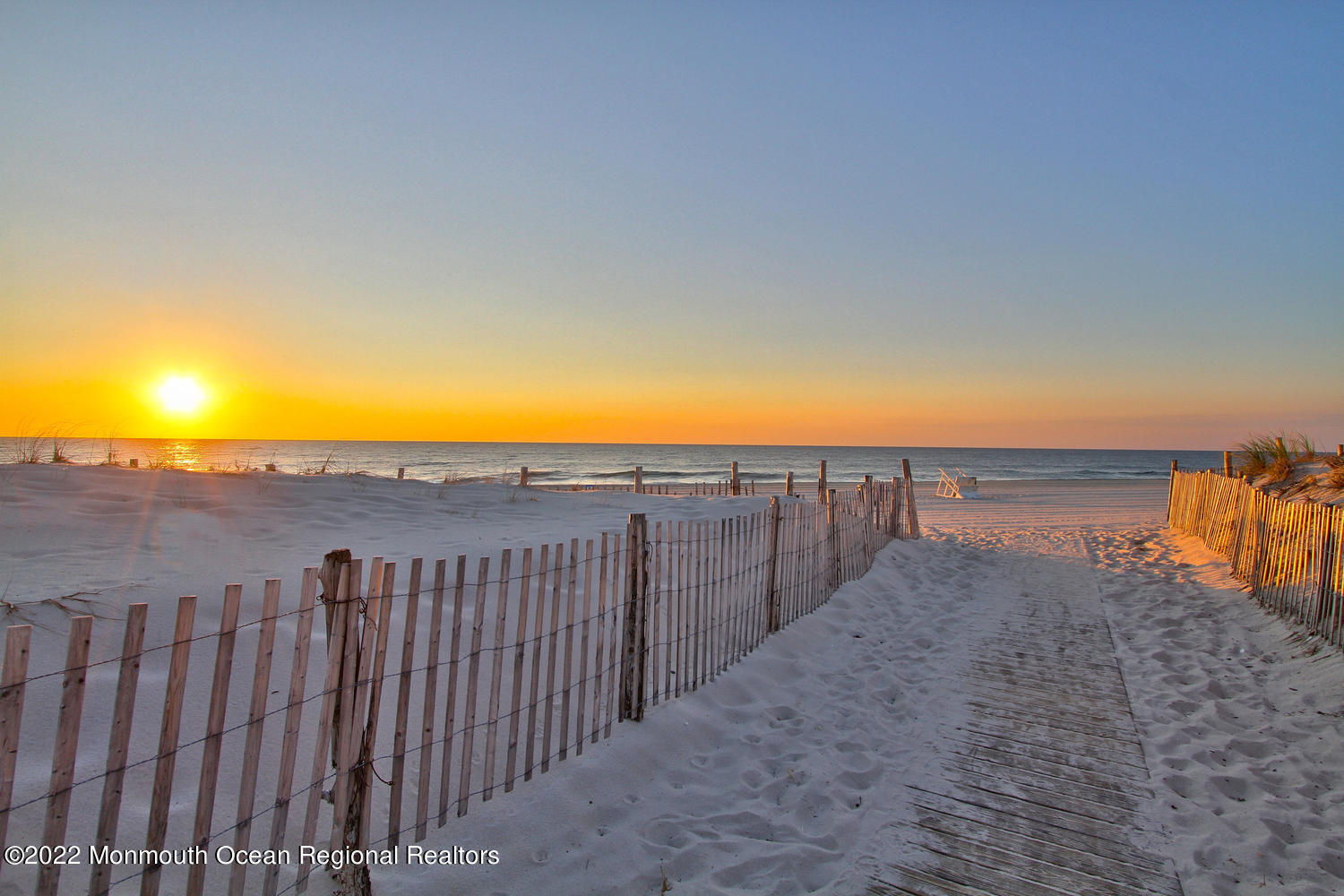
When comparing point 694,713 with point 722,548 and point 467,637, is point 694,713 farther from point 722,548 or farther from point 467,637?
point 467,637

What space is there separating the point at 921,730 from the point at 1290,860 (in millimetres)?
2046

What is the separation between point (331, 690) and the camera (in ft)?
9.00

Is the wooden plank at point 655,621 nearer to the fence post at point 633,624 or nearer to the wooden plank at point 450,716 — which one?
the fence post at point 633,624

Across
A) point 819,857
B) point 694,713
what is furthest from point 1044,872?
point 694,713

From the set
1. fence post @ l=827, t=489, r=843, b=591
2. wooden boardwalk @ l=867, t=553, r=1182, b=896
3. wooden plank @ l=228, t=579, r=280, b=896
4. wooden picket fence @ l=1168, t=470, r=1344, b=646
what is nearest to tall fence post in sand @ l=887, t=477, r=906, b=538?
fence post @ l=827, t=489, r=843, b=591

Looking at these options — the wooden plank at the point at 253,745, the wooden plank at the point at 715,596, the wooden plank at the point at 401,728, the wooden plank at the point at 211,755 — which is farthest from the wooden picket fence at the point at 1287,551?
the wooden plank at the point at 211,755

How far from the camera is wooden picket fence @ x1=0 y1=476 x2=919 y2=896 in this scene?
2166mm

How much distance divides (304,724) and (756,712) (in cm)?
306

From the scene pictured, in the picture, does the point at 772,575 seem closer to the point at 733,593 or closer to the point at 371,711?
the point at 733,593

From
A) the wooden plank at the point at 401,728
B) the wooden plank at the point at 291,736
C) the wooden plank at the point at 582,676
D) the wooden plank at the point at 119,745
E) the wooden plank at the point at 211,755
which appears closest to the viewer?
the wooden plank at the point at 119,745

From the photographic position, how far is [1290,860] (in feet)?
11.5

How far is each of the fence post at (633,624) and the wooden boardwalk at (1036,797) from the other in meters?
1.79

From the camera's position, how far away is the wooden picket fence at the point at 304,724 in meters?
2.17

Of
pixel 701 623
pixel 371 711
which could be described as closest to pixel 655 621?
pixel 701 623
